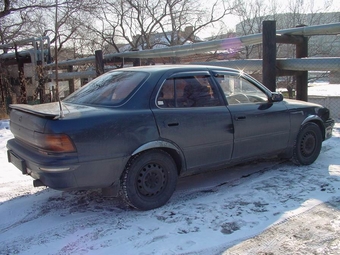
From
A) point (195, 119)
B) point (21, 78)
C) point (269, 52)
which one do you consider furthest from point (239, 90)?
point (21, 78)

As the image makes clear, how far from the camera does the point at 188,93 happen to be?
168 inches

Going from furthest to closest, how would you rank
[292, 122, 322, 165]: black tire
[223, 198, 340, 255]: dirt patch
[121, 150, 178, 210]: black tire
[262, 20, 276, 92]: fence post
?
[262, 20, 276, 92]: fence post
[292, 122, 322, 165]: black tire
[121, 150, 178, 210]: black tire
[223, 198, 340, 255]: dirt patch

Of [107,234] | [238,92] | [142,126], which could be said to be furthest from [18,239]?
[238,92]

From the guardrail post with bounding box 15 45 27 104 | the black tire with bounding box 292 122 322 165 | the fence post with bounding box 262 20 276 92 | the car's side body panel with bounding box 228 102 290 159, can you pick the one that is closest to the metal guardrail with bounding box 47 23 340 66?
the fence post with bounding box 262 20 276 92

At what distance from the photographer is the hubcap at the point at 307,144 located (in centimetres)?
543

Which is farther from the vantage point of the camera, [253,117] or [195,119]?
[253,117]

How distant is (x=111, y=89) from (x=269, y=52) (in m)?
4.08

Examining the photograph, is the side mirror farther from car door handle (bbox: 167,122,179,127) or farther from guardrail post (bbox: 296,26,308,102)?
guardrail post (bbox: 296,26,308,102)

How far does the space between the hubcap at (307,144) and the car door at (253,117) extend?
43cm

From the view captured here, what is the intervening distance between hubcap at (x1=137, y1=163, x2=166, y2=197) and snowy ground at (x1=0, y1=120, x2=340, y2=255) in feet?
0.73

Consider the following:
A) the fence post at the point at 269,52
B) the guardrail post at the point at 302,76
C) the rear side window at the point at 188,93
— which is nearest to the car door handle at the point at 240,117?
the rear side window at the point at 188,93

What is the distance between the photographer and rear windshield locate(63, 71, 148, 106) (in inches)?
154

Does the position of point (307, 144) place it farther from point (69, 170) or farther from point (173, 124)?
point (69, 170)

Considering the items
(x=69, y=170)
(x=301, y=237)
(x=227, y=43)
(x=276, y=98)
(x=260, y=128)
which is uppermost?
(x=227, y=43)
